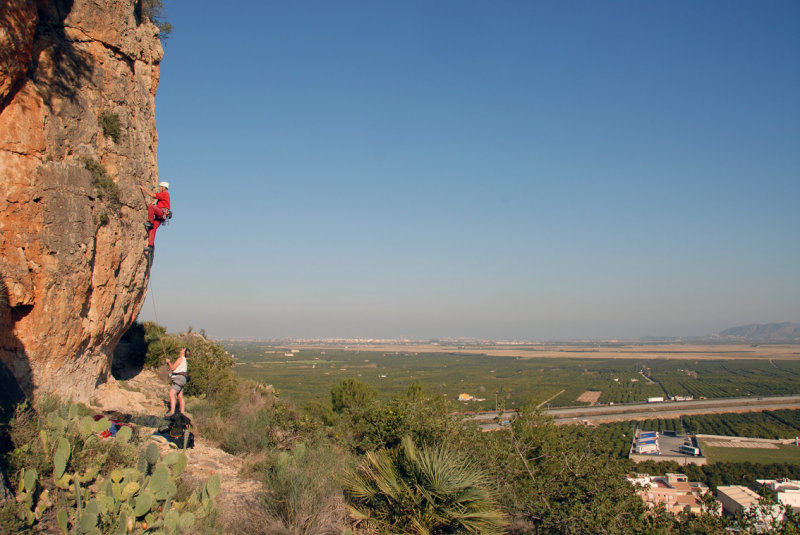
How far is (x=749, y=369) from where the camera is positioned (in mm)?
112125

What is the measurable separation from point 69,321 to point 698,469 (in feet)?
110

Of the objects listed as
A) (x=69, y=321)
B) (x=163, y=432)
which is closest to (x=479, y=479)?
(x=163, y=432)

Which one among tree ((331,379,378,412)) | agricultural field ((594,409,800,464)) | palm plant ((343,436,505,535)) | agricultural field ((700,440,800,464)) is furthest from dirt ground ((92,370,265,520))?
agricultural field ((700,440,800,464))

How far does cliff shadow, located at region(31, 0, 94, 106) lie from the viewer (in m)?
7.78

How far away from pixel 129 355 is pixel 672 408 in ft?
211

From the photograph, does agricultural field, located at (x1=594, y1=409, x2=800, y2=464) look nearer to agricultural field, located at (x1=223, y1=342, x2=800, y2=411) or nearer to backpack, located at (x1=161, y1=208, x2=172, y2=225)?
agricultural field, located at (x1=223, y1=342, x2=800, y2=411)

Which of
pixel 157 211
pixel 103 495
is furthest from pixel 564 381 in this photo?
pixel 103 495

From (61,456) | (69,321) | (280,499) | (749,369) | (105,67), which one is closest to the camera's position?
(61,456)

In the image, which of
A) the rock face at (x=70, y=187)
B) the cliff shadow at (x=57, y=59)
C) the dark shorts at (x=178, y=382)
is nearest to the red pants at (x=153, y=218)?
the rock face at (x=70, y=187)

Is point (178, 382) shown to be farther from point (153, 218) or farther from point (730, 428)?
point (730, 428)

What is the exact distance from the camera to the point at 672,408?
197ft

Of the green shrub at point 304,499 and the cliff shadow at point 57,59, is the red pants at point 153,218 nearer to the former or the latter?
the cliff shadow at point 57,59

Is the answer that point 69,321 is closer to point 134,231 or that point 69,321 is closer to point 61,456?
point 134,231

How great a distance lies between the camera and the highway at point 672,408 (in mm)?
52094
